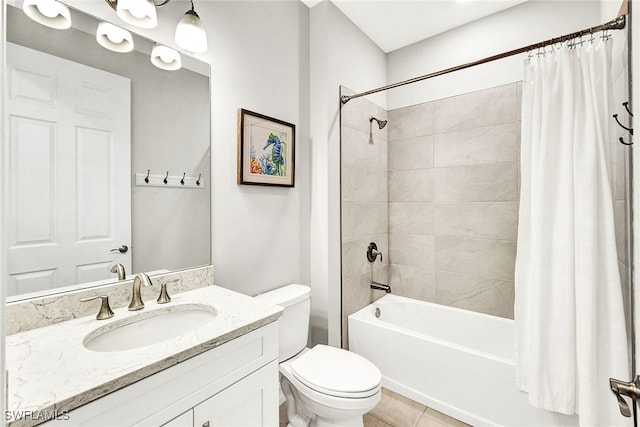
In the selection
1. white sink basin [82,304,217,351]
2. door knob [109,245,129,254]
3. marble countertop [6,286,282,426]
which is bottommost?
white sink basin [82,304,217,351]

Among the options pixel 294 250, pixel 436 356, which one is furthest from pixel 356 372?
pixel 294 250

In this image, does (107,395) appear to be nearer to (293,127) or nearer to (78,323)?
(78,323)

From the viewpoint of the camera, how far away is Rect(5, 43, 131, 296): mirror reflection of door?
971 millimetres

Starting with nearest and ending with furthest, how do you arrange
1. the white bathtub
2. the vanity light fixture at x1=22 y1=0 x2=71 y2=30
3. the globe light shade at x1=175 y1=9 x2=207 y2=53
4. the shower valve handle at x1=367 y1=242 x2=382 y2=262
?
1. the vanity light fixture at x1=22 y1=0 x2=71 y2=30
2. the globe light shade at x1=175 y1=9 x2=207 y2=53
3. the white bathtub
4. the shower valve handle at x1=367 y1=242 x2=382 y2=262

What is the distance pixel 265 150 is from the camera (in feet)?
5.86

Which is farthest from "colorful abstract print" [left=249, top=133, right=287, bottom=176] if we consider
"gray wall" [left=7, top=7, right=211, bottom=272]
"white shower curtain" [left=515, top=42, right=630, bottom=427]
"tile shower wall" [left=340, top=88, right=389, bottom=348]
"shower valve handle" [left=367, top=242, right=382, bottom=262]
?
"white shower curtain" [left=515, top=42, right=630, bottom=427]

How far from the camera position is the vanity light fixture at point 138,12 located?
1168mm

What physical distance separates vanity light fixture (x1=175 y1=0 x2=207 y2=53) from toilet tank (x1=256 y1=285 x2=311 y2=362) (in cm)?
134

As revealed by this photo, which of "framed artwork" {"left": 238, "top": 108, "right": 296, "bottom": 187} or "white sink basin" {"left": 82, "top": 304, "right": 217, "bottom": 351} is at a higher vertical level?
"framed artwork" {"left": 238, "top": 108, "right": 296, "bottom": 187}

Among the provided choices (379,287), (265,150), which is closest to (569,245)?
(379,287)

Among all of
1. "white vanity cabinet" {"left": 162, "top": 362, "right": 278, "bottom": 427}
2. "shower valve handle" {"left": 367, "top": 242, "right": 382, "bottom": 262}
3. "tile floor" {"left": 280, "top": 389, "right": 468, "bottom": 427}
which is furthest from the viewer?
"shower valve handle" {"left": 367, "top": 242, "right": 382, "bottom": 262}

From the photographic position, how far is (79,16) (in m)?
1.10

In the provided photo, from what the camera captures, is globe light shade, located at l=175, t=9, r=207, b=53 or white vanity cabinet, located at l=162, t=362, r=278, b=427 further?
globe light shade, located at l=175, t=9, r=207, b=53

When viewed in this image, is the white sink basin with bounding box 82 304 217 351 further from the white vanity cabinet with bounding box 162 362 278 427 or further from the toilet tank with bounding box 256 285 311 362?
the toilet tank with bounding box 256 285 311 362
